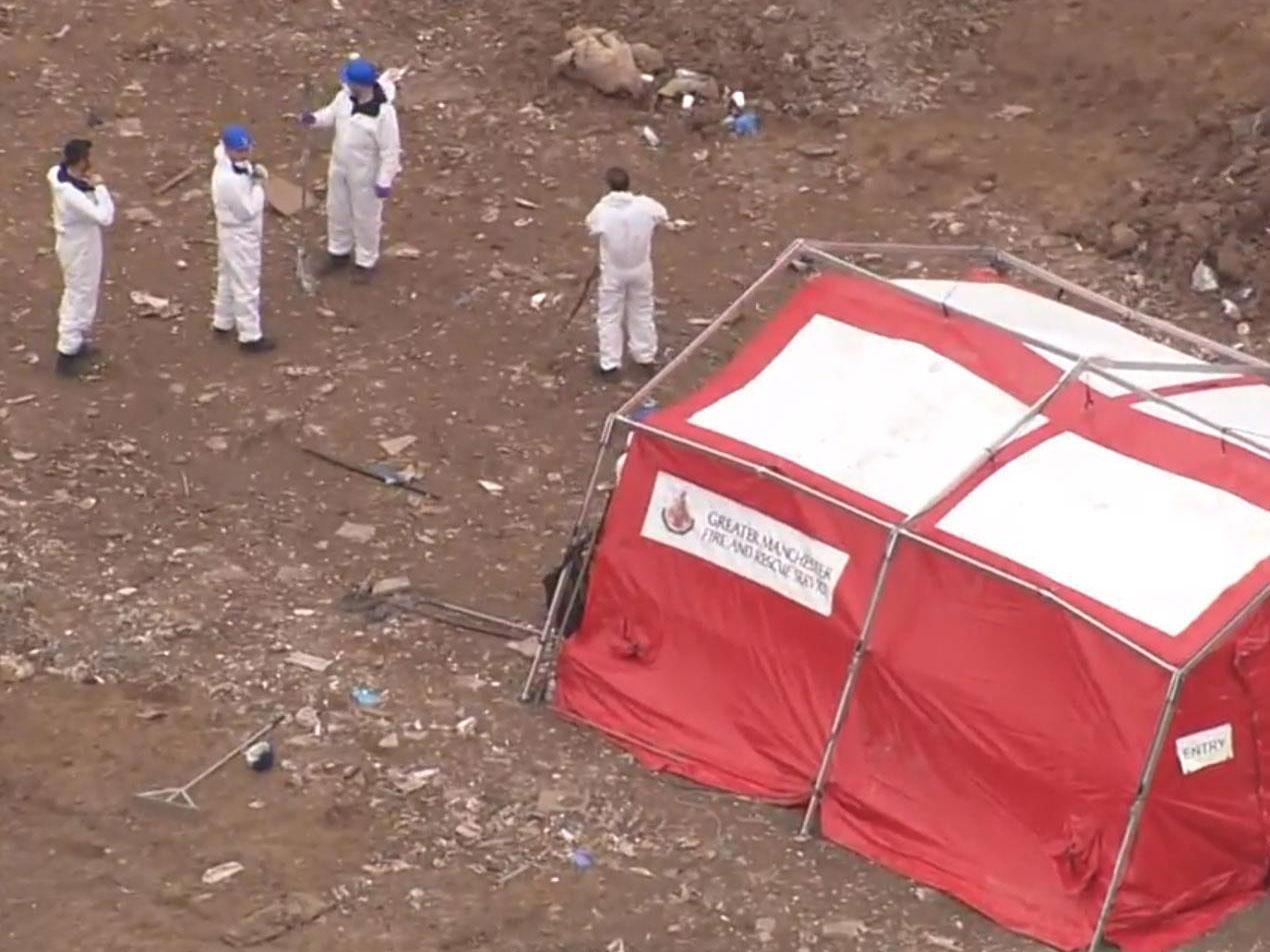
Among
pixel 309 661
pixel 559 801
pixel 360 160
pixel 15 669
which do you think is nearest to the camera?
pixel 559 801

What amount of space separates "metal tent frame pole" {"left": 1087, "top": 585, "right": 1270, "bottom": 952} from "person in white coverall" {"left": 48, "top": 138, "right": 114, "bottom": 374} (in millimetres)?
6965

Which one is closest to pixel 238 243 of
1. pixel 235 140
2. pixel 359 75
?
pixel 235 140

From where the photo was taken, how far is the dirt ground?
970 cm

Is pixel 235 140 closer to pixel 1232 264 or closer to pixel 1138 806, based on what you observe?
pixel 1232 264

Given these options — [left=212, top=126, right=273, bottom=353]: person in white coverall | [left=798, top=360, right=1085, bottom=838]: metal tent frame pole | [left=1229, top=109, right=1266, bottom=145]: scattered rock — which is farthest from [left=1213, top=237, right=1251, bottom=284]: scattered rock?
[left=212, top=126, right=273, bottom=353]: person in white coverall

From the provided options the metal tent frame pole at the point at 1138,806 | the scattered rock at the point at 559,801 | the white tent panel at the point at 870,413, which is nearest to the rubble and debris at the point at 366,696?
the scattered rock at the point at 559,801

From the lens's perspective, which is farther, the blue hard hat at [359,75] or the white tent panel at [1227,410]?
the blue hard hat at [359,75]

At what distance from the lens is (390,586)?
38.8 ft

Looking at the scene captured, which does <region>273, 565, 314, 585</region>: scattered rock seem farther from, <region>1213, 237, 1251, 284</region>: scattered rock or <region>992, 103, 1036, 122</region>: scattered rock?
<region>992, 103, 1036, 122</region>: scattered rock

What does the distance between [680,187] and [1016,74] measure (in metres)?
2.86

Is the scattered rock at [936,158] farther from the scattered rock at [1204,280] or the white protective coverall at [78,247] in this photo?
the white protective coverall at [78,247]

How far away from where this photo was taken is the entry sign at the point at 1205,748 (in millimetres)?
9227

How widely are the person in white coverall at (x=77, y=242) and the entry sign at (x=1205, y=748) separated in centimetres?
700

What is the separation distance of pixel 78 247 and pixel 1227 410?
21.9 ft
